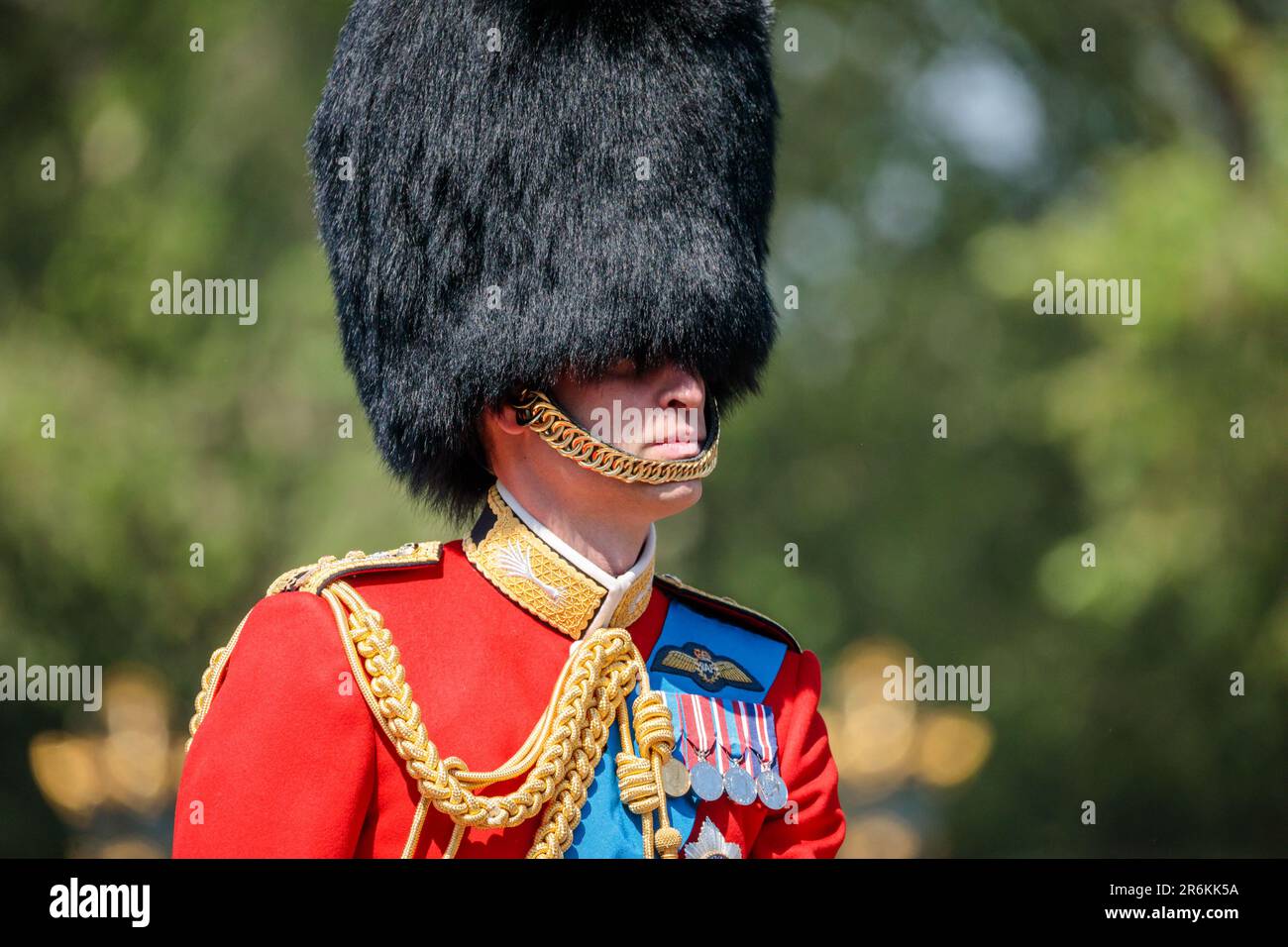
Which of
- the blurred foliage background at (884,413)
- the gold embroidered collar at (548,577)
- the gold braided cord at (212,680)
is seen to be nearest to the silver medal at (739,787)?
the gold embroidered collar at (548,577)

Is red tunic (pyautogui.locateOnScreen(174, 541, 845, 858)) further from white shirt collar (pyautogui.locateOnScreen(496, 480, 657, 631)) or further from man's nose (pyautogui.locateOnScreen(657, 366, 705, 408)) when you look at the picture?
man's nose (pyautogui.locateOnScreen(657, 366, 705, 408))

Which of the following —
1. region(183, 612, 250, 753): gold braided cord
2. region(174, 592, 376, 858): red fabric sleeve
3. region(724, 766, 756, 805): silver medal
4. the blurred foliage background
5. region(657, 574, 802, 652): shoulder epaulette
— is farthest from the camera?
the blurred foliage background

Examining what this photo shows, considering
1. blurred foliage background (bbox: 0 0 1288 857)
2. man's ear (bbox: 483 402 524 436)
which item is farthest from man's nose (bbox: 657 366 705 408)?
blurred foliage background (bbox: 0 0 1288 857)

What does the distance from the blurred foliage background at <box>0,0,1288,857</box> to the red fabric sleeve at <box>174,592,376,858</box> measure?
3.74 m

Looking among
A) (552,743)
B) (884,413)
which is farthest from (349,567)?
(884,413)

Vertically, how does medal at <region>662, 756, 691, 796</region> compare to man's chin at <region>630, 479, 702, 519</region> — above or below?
below

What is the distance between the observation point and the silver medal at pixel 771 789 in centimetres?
210

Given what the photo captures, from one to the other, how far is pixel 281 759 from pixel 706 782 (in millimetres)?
555

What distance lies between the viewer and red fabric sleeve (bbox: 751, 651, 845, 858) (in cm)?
216

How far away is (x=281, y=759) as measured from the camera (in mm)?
1832

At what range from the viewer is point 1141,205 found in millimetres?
6473

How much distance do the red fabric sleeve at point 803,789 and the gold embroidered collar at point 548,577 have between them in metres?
0.32

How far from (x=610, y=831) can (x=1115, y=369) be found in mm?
5270

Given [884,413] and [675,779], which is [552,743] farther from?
[884,413]
